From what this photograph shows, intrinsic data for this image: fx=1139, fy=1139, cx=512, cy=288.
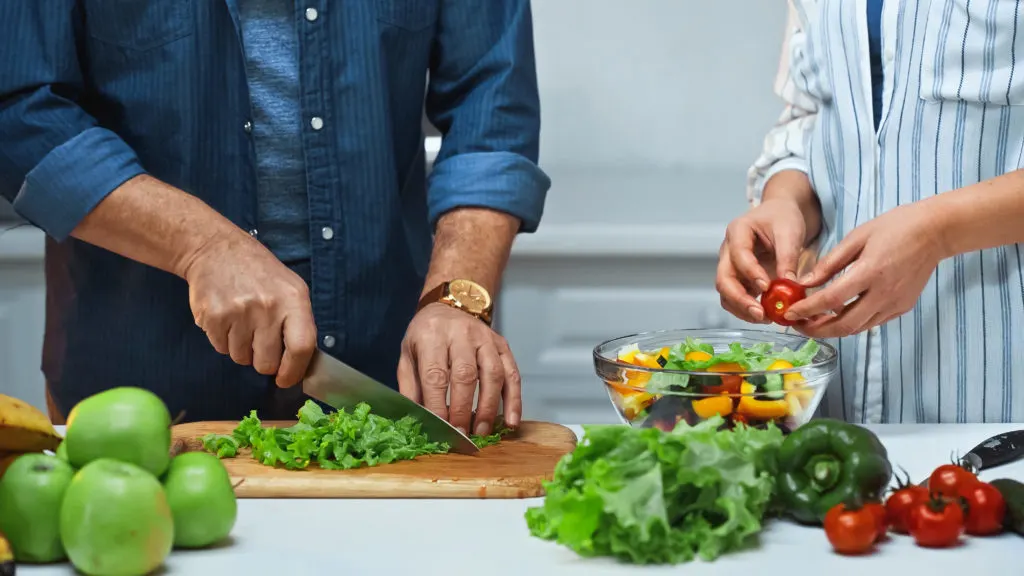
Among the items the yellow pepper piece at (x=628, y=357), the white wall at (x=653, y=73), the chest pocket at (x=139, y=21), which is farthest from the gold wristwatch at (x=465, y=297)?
the white wall at (x=653, y=73)

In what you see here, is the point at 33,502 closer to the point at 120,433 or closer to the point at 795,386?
the point at 120,433

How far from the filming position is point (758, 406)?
3.96ft

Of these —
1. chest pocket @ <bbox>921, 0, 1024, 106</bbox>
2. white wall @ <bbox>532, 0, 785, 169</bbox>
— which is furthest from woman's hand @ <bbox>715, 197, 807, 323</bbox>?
white wall @ <bbox>532, 0, 785, 169</bbox>

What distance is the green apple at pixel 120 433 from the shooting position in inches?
37.5

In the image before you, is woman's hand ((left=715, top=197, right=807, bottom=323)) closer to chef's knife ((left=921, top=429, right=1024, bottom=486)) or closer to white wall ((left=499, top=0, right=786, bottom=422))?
chef's knife ((left=921, top=429, right=1024, bottom=486))

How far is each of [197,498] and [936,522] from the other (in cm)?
64

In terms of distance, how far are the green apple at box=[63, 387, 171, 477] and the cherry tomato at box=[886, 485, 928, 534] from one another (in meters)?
0.64

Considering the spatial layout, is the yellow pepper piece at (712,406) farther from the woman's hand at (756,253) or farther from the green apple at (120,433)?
the green apple at (120,433)

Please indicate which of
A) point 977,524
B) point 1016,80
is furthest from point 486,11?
point 977,524

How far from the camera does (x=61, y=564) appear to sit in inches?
38.7

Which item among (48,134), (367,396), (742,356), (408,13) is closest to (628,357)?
(742,356)

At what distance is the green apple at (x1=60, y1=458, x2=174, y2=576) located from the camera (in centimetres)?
89

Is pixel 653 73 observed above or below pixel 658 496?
above

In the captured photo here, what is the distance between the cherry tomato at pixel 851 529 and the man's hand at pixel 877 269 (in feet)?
1.24
